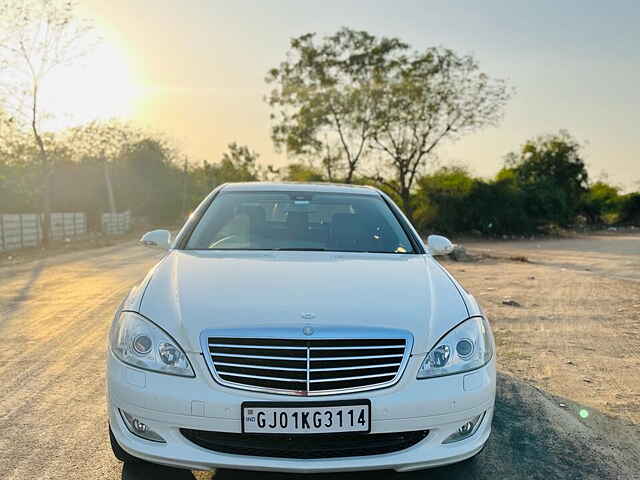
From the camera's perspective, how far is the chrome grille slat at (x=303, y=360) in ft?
8.18

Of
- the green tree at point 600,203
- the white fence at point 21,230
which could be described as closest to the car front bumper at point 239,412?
the white fence at point 21,230

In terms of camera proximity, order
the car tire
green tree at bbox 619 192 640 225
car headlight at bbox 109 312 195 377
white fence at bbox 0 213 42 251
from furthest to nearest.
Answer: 1. green tree at bbox 619 192 640 225
2. white fence at bbox 0 213 42 251
3. the car tire
4. car headlight at bbox 109 312 195 377

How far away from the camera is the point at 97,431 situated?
3471 millimetres

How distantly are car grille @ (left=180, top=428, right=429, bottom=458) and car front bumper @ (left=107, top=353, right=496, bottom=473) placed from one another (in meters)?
0.03

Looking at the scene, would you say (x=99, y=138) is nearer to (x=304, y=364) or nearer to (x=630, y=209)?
(x=304, y=364)

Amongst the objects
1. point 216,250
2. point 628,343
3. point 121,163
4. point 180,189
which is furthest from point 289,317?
point 180,189

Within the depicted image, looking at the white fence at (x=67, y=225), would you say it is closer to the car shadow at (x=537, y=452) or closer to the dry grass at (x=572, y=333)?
the dry grass at (x=572, y=333)

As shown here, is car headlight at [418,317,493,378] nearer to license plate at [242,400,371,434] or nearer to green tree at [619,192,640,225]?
license plate at [242,400,371,434]

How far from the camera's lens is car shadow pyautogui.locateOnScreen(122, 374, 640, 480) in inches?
116

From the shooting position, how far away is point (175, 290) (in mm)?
2914

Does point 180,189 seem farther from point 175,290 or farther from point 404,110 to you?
point 175,290

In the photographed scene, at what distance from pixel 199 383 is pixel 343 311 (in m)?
0.66

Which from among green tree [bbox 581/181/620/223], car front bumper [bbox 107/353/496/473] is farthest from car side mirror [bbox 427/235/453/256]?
green tree [bbox 581/181/620/223]

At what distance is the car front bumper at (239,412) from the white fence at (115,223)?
3440cm
